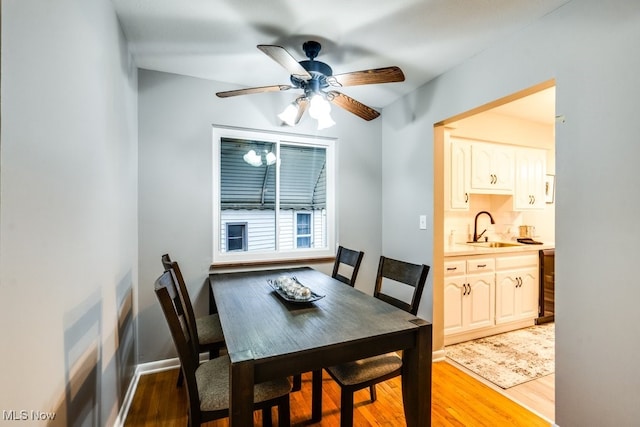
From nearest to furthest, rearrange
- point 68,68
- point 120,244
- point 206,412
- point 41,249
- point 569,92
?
1. point 41,249
2. point 68,68
3. point 206,412
4. point 569,92
5. point 120,244

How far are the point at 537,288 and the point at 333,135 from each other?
9.69ft

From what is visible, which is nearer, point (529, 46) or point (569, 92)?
point (569, 92)

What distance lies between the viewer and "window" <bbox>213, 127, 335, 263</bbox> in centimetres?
273

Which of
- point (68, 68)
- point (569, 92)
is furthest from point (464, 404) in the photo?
point (68, 68)

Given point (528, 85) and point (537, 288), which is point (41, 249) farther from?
point (537, 288)

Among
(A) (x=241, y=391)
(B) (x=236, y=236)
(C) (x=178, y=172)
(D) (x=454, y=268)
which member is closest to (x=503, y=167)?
(D) (x=454, y=268)

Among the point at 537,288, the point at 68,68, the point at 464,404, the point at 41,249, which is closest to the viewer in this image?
the point at 41,249

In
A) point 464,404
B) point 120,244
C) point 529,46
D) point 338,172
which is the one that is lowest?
point 464,404

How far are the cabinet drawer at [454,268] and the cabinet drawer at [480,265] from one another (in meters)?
0.07

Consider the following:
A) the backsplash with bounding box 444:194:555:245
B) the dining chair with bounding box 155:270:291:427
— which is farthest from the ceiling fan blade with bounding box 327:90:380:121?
the backsplash with bounding box 444:194:555:245

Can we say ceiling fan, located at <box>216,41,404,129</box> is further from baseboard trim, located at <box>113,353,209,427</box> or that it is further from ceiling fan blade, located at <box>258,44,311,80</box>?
baseboard trim, located at <box>113,353,209,427</box>

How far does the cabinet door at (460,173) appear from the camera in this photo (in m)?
3.23

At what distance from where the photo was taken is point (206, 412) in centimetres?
126

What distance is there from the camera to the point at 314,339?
4.07 ft
